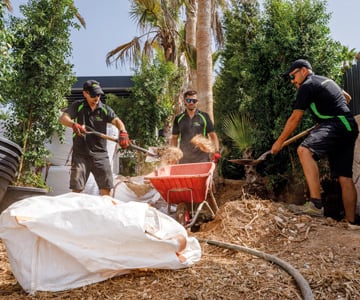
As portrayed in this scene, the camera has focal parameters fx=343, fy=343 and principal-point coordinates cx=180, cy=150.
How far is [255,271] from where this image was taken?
7.93 feet

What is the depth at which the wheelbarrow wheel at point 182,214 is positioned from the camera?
12.9 ft

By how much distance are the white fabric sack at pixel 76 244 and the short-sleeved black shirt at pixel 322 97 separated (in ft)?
7.61

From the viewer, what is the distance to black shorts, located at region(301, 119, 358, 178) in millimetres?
3656

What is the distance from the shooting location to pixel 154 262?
7.47 ft

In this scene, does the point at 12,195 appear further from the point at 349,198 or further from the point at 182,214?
the point at 349,198

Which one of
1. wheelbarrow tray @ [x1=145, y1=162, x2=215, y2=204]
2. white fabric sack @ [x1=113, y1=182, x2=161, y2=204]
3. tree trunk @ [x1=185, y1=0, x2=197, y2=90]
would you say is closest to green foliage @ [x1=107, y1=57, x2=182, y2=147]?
tree trunk @ [x1=185, y1=0, x2=197, y2=90]

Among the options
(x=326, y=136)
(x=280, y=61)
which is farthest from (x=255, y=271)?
(x=280, y=61)

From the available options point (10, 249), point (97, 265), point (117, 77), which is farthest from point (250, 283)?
point (117, 77)

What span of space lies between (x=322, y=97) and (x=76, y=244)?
9.73 feet

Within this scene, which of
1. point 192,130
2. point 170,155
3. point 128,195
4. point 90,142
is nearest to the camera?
point 90,142

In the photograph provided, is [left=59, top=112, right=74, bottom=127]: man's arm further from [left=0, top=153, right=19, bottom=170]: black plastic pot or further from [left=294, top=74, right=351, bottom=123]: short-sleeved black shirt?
[left=294, top=74, right=351, bottom=123]: short-sleeved black shirt

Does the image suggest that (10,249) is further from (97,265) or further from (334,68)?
(334,68)

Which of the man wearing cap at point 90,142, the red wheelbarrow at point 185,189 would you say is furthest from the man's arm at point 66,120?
the red wheelbarrow at point 185,189

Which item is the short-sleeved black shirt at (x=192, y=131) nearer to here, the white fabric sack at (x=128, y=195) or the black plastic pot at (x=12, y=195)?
the white fabric sack at (x=128, y=195)
